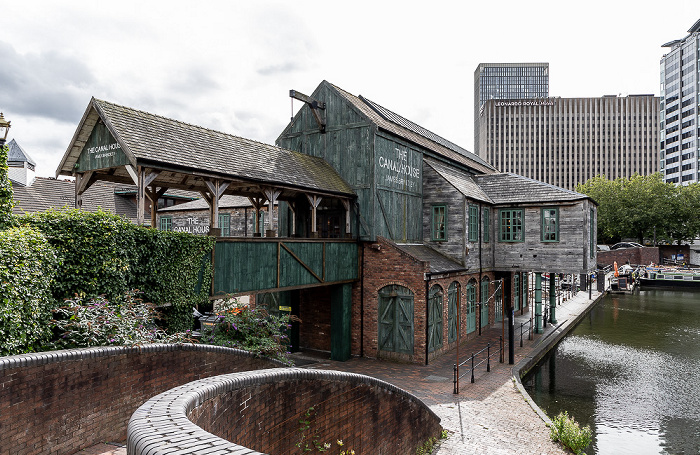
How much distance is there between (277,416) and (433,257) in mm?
13078

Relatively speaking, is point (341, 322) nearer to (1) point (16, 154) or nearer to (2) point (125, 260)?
(2) point (125, 260)

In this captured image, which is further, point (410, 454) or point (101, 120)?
point (101, 120)

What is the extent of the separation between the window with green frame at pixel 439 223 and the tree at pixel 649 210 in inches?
1934

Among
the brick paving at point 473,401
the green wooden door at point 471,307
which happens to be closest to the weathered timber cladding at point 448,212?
the green wooden door at point 471,307

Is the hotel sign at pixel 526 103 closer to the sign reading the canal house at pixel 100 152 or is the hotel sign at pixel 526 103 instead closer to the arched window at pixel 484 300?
the arched window at pixel 484 300

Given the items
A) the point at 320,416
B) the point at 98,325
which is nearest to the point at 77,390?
the point at 98,325

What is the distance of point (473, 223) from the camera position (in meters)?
19.1

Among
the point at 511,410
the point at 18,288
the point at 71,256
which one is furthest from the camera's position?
the point at 511,410

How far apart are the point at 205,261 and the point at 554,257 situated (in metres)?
14.9

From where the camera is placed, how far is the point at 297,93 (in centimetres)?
1670

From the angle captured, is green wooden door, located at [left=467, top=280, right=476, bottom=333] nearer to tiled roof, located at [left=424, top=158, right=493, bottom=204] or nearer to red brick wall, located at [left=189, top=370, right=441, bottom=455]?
tiled roof, located at [left=424, top=158, right=493, bottom=204]

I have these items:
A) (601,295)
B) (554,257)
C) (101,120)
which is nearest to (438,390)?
(554,257)

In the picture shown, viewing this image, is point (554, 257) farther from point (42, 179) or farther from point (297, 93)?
Answer: point (42, 179)

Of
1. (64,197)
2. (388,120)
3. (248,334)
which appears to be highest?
(388,120)
